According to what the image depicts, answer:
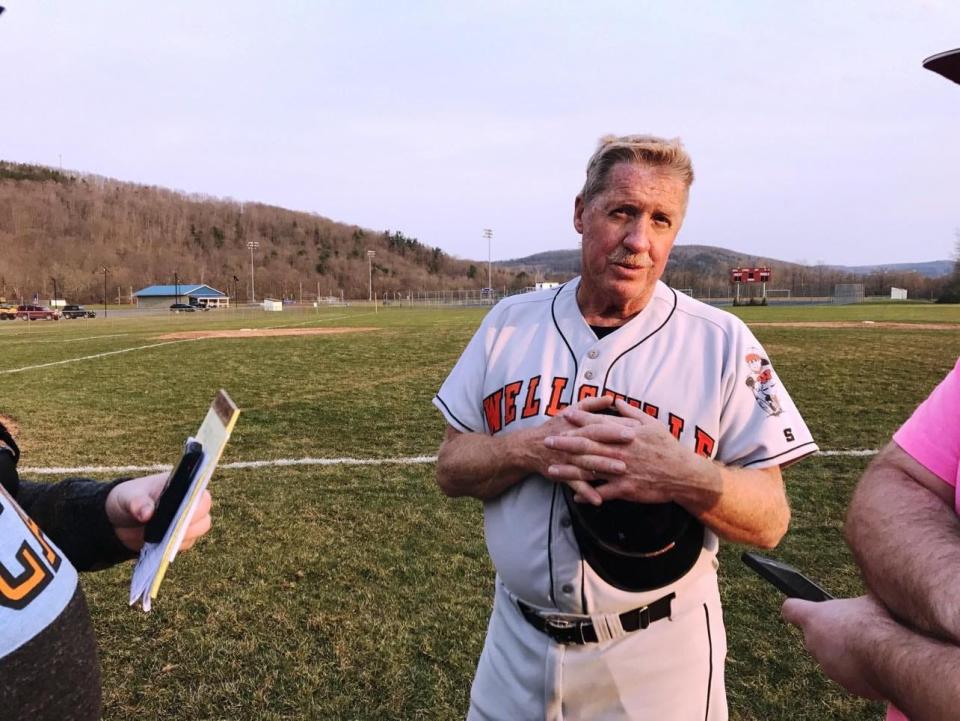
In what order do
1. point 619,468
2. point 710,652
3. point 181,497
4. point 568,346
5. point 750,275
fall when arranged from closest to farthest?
point 181,497
point 619,468
point 710,652
point 568,346
point 750,275

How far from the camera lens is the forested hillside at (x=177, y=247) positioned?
11688cm

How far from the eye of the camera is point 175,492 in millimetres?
1367

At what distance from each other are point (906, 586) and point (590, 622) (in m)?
0.84

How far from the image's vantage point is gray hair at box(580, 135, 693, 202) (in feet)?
6.48

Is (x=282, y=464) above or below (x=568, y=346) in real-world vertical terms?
below

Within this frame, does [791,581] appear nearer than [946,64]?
No

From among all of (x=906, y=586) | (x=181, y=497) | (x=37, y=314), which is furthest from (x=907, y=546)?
(x=37, y=314)

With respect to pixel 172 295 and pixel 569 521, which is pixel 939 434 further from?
pixel 172 295

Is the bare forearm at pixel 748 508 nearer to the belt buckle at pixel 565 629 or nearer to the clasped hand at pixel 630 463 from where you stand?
the clasped hand at pixel 630 463

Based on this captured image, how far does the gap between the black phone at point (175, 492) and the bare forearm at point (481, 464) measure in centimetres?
86

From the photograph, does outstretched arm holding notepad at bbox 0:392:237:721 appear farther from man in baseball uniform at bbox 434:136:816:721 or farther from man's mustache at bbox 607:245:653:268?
man's mustache at bbox 607:245:653:268

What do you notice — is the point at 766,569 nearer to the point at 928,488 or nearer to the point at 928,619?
the point at 928,488

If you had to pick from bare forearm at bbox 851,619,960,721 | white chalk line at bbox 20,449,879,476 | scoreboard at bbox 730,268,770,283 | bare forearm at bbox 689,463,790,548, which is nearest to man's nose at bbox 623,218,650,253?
bare forearm at bbox 689,463,790,548

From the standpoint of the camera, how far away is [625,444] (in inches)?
64.6
